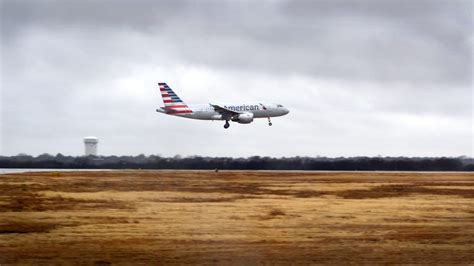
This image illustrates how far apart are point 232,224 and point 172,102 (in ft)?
176

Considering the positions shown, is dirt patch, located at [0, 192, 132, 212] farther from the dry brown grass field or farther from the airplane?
the airplane

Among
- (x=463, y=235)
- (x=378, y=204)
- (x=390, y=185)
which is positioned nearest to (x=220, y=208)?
(x=378, y=204)

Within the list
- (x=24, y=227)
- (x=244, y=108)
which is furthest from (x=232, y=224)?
(x=244, y=108)

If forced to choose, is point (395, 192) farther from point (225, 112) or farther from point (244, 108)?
point (244, 108)

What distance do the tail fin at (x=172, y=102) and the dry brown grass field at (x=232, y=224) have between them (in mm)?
32610

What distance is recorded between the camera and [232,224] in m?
26.3

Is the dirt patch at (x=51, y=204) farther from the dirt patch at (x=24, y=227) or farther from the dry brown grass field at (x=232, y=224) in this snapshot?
the dirt patch at (x=24, y=227)

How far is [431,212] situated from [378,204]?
3.06 metres

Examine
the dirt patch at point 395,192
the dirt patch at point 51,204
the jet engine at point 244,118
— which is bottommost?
the dirt patch at point 51,204

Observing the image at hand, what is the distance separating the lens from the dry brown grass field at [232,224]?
2114 cm

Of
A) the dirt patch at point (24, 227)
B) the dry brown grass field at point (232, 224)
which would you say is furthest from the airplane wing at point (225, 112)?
the dirt patch at point (24, 227)

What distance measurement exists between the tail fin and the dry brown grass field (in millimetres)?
32610

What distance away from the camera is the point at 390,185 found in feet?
144

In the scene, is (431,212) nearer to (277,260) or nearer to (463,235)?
(463,235)
